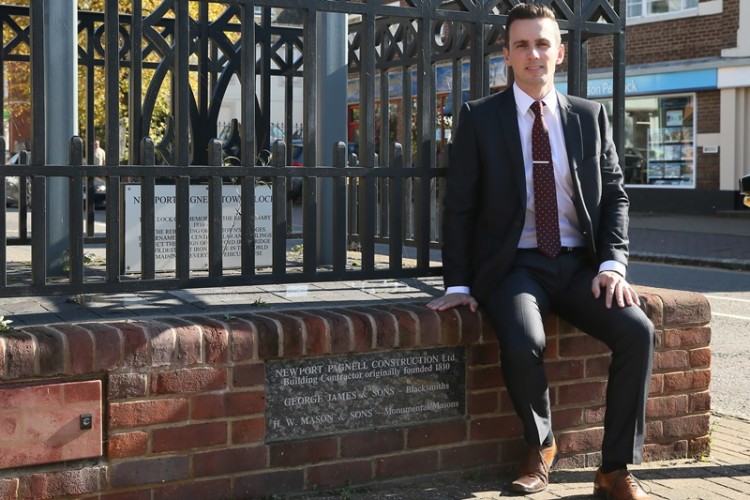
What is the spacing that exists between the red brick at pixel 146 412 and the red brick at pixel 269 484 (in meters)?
0.34

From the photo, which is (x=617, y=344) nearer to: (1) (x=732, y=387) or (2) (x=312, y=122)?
(2) (x=312, y=122)

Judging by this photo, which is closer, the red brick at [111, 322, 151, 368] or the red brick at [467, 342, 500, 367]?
the red brick at [111, 322, 151, 368]

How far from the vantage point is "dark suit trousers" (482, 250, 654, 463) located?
398 cm

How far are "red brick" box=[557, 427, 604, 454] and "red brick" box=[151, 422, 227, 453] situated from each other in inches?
58.3

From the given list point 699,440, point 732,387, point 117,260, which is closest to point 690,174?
point 732,387

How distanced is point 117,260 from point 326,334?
0.81m

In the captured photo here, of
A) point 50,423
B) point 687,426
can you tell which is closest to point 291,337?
point 50,423

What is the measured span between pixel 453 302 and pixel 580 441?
867 millimetres

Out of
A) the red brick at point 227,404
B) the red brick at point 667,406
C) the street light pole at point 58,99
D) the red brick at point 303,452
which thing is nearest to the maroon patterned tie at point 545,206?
the red brick at point 667,406

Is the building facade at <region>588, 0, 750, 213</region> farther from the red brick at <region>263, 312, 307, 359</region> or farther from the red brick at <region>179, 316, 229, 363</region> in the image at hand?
the red brick at <region>179, 316, 229, 363</region>

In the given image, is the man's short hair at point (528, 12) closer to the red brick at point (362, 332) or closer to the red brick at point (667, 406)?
the red brick at point (362, 332)

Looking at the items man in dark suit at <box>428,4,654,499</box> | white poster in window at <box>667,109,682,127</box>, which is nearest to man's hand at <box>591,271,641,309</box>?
man in dark suit at <box>428,4,654,499</box>

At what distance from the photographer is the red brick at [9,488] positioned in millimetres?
3416

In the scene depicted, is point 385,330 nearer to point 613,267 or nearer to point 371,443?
point 371,443
